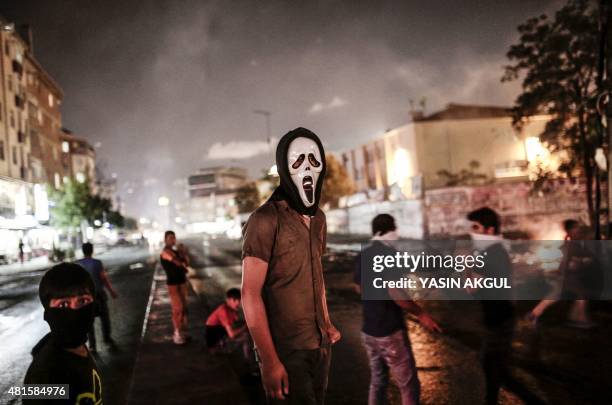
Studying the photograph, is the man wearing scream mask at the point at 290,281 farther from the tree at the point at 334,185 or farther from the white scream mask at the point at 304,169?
the tree at the point at 334,185

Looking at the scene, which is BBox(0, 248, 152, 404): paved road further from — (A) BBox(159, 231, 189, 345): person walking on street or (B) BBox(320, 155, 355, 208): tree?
(B) BBox(320, 155, 355, 208): tree

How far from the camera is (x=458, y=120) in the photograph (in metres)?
43.7

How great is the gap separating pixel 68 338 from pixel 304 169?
4.13 ft

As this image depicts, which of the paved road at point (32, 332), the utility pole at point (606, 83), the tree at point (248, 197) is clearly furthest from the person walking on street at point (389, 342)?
the tree at point (248, 197)

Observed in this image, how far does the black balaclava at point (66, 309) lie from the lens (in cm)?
200

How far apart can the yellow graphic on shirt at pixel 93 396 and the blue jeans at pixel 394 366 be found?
7.74 ft

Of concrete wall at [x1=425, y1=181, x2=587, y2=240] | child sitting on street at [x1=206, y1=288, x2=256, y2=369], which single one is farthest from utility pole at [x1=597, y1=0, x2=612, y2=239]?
concrete wall at [x1=425, y1=181, x2=587, y2=240]

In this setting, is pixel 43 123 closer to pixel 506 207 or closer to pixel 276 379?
pixel 506 207

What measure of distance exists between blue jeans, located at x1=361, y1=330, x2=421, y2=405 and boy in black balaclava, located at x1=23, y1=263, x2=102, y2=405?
93.0 inches

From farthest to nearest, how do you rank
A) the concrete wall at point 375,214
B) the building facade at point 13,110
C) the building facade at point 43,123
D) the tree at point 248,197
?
the tree at point 248,197 → the building facade at point 43,123 → the building facade at point 13,110 → the concrete wall at point 375,214

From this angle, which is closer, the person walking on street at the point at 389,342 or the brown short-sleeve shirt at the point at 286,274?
the brown short-sleeve shirt at the point at 286,274

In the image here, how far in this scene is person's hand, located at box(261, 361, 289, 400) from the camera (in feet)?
7.43

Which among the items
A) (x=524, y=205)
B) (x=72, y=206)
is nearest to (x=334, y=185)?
(x=72, y=206)

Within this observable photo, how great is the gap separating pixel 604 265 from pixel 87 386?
1378 centimetres
